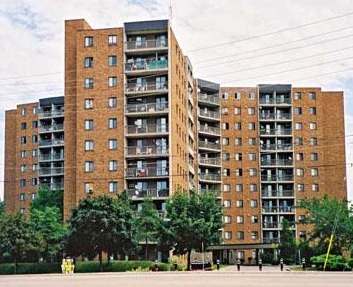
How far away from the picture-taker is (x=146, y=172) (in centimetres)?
8825

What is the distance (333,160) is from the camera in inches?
5044

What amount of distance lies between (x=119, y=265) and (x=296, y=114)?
63150mm

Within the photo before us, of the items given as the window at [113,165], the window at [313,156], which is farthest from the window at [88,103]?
the window at [313,156]

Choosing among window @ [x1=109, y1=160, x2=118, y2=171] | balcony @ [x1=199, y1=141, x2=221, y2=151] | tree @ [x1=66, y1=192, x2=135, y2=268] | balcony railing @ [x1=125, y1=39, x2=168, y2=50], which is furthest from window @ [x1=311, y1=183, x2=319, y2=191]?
tree @ [x1=66, y1=192, x2=135, y2=268]

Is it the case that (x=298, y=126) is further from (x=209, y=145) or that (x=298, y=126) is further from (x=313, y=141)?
(x=209, y=145)

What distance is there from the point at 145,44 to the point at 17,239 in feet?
102

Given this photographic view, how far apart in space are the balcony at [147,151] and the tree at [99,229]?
720 inches

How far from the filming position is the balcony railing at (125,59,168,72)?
89.5 metres

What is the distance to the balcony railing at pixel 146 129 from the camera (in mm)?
88625

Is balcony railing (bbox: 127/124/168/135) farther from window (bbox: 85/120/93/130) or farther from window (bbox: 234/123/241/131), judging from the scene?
window (bbox: 234/123/241/131)

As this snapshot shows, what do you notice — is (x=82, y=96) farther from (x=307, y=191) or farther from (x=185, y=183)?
(x=307, y=191)

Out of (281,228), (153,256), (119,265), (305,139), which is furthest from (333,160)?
(119,265)

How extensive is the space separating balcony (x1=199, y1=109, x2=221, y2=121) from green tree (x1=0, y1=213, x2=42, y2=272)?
159 feet

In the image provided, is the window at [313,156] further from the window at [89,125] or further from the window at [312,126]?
the window at [89,125]
